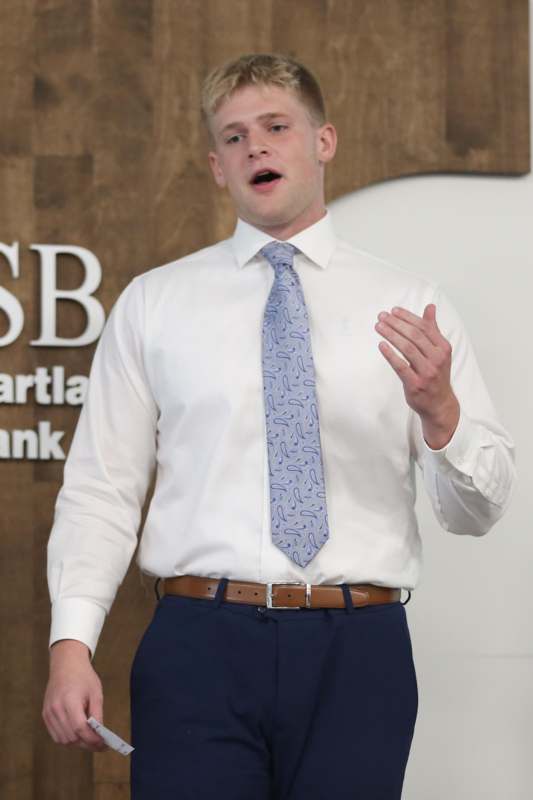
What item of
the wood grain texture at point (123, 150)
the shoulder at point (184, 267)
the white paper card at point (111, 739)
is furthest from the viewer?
the wood grain texture at point (123, 150)

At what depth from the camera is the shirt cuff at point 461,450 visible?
5.87 ft

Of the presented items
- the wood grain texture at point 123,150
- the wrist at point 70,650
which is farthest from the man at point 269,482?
the wood grain texture at point 123,150

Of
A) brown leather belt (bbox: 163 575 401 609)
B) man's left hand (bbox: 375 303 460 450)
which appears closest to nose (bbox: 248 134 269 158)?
man's left hand (bbox: 375 303 460 450)

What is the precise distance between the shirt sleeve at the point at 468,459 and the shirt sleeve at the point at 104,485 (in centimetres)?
45

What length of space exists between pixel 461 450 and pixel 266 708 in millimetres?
458

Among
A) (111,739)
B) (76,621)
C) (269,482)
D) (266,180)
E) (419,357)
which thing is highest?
(266,180)

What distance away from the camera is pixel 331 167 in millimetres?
2914

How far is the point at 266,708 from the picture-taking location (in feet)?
5.96

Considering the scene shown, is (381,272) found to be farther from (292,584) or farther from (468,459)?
(292,584)

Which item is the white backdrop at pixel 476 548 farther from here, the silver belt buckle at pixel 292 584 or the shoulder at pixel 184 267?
the silver belt buckle at pixel 292 584

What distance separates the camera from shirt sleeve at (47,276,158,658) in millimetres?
1904

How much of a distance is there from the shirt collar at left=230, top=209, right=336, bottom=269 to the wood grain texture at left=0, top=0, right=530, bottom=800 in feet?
2.37

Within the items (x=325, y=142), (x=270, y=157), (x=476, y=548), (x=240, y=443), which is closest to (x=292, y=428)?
(x=240, y=443)

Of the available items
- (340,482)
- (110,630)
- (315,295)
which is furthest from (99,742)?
(110,630)
